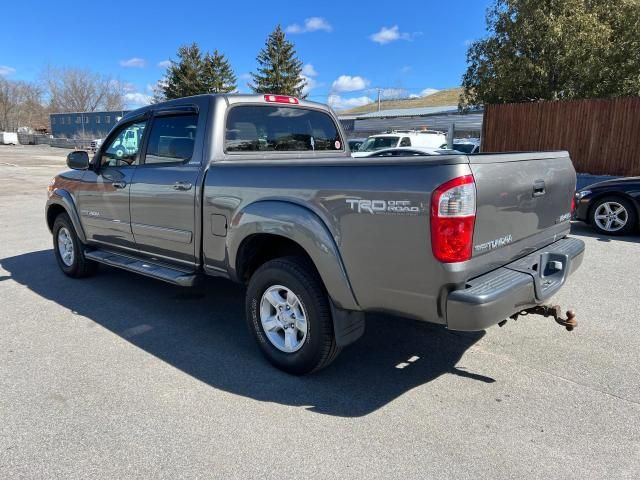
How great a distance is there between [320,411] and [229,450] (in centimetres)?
63

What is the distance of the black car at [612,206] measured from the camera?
26.4 feet

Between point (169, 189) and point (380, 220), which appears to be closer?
point (380, 220)

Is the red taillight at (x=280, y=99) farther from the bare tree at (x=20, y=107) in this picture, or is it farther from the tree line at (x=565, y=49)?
the bare tree at (x=20, y=107)

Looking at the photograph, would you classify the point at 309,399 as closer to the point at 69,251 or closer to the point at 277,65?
the point at 69,251

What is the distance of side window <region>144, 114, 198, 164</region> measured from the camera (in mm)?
4129

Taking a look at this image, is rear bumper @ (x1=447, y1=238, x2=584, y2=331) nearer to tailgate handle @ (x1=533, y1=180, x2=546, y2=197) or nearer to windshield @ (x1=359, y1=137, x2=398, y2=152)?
tailgate handle @ (x1=533, y1=180, x2=546, y2=197)

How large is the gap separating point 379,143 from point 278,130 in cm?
1519

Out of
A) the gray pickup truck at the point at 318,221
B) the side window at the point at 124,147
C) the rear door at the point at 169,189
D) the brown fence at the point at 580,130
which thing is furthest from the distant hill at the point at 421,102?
the rear door at the point at 169,189

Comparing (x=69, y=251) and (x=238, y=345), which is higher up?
(x=69, y=251)

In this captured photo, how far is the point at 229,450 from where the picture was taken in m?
2.64

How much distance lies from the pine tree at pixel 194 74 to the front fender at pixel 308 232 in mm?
48961

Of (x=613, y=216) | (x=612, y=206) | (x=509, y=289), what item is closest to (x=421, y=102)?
(x=612, y=206)

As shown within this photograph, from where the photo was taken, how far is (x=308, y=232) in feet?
10.2

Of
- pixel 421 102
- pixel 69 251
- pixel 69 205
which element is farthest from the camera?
pixel 421 102
